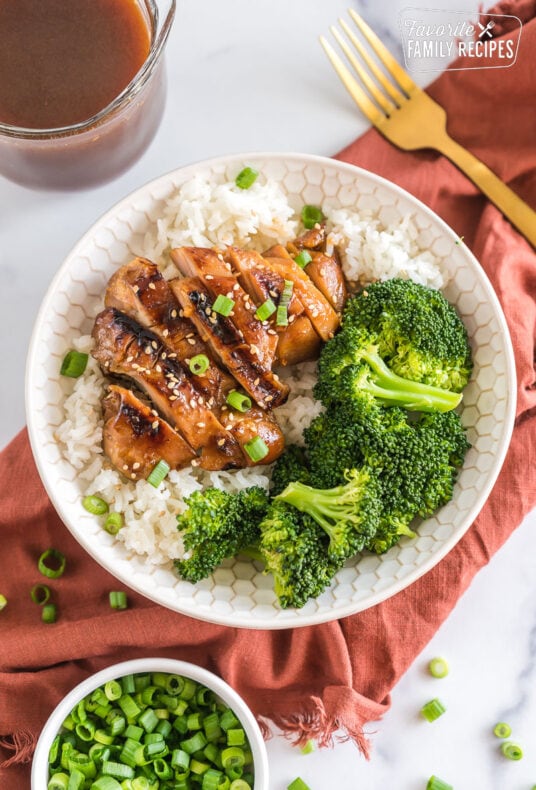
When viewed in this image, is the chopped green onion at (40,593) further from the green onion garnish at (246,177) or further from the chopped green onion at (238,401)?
the green onion garnish at (246,177)

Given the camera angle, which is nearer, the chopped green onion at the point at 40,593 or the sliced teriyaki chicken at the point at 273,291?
the sliced teriyaki chicken at the point at 273,291

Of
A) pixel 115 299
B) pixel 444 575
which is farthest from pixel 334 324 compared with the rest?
pixel 444 575

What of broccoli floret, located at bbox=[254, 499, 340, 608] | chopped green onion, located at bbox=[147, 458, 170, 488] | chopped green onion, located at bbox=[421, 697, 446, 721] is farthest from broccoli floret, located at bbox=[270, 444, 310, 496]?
chopped green onion, located at bbox=[421, 697, 446, 721]

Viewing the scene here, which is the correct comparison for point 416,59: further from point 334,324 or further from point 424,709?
point 424,709

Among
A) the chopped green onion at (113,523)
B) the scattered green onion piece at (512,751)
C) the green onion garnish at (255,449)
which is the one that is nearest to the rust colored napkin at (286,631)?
the chopped green onion at (113,523)

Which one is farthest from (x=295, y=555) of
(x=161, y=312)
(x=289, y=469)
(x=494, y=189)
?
(x=494, y=189)

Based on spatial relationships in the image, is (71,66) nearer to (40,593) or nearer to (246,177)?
(246,177)

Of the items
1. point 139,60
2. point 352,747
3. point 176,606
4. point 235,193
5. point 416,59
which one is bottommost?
point 352,747
